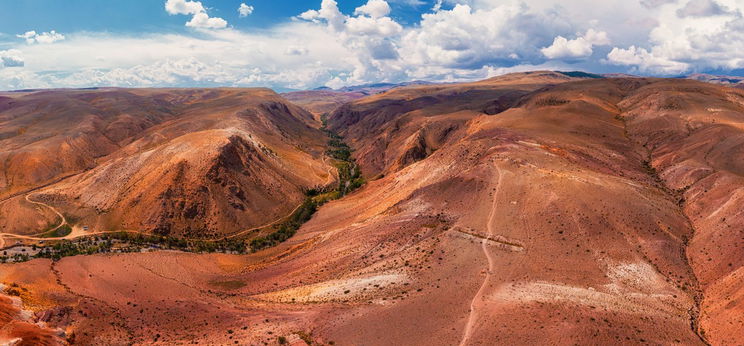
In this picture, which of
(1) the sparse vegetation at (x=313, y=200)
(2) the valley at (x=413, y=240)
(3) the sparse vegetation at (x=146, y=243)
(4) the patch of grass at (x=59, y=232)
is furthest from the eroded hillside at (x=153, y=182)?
(1) the sparse vegetation at (x=313, y=200)

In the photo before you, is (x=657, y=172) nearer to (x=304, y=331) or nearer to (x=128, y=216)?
(x=304, y=331)

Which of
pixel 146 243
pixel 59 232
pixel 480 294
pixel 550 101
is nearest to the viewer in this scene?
pixel 480 294

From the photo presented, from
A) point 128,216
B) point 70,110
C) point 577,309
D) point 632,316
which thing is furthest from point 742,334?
point 70,110

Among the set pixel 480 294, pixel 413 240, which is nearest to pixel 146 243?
pixel 413 240

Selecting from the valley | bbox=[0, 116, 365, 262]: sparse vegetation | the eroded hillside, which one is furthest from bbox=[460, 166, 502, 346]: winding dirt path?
the eroded hillside

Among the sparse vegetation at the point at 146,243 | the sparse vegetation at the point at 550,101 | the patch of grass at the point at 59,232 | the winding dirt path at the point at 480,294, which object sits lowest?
the sparse vegetation at the point at 146,243

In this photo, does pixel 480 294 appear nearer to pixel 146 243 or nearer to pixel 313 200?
pixel 146 243

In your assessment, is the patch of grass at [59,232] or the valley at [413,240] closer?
the valley at [413,240]

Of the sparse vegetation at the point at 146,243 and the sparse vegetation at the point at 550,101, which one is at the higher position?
the sparse vegetation at the point at 550,101

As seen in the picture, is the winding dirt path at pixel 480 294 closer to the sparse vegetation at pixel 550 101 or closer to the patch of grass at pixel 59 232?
the patch of grass at pixel 59 232

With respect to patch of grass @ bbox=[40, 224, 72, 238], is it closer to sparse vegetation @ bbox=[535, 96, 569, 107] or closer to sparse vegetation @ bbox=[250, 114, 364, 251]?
sparse vegetation @ bbox=[250, 114, 364, 251]

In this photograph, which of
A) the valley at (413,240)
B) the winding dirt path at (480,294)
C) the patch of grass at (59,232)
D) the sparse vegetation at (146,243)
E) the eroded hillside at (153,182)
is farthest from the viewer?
the eroded hillside at (153,182)
